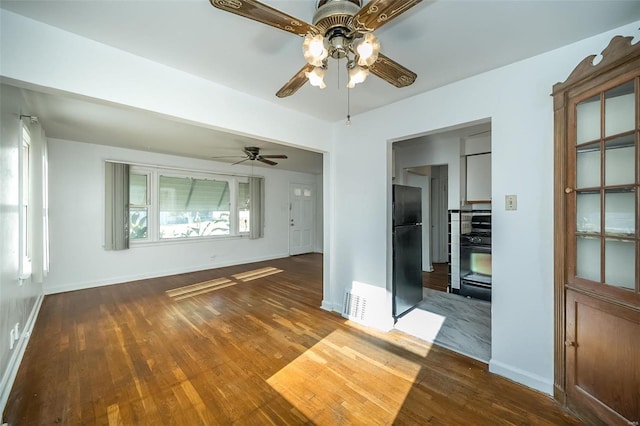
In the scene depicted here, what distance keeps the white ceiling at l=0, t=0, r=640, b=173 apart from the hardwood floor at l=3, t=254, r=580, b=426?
2148 millimetres

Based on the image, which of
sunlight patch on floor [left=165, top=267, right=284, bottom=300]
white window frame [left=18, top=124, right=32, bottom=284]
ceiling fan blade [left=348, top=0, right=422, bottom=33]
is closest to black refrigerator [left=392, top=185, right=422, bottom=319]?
ceiling fan blade [left=348, top=0, right=422, bottom=33]

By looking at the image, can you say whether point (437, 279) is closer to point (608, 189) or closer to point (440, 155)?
point (440, 155)

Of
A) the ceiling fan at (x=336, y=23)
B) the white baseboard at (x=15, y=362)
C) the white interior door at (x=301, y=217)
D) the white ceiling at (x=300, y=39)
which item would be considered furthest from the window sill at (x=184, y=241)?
the ceiling fan at (x=336, y=23)

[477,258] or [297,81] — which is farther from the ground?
[297,81]

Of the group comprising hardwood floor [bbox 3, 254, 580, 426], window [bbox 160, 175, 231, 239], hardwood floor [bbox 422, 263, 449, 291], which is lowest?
hardwood floor [bbox 3, 254, 580, 426]

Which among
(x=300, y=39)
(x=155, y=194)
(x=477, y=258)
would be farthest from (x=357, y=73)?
(x=155, y=194)

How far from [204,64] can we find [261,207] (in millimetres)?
4918

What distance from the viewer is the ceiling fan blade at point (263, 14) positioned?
1063mm

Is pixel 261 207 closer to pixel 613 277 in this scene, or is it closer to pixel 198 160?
pixel 198 160

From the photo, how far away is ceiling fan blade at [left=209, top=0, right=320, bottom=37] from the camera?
106 cm

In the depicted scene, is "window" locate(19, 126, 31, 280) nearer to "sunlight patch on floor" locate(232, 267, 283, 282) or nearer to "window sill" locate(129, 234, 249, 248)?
"window sill" locate(129, 234, 249, 248)

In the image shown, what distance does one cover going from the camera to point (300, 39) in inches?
69.3

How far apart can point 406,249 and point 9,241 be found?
3.80m

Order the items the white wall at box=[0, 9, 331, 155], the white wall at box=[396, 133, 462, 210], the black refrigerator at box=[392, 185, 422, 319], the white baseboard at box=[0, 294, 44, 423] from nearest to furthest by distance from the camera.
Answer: the white wall at box=[0, 9, 331, 155], the white baseboard at box=[0, 294, 44, 423], the black refrigerator at box=[392, 185, 422, 319], the white wall at box=[396, 133, 462, 210]
